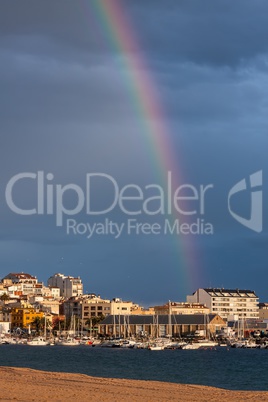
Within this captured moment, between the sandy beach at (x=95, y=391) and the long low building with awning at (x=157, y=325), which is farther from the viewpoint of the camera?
the long low building with awning at (x=157, y=325)

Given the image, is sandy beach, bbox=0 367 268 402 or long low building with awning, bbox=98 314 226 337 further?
long low building with awning, bbox=98 314 226 337

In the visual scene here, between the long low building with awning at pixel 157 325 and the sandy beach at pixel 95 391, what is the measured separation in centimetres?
13688

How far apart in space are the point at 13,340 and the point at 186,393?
5102 inches

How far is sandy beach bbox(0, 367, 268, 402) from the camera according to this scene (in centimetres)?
3647

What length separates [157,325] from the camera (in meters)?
186

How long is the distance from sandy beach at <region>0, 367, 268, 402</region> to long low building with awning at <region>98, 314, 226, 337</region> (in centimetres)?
13688

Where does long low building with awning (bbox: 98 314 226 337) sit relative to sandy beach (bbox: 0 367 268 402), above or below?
above

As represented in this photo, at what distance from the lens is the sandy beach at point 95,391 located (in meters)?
36.5

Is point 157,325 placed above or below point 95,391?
above

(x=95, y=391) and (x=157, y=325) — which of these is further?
(x=157, y=325)

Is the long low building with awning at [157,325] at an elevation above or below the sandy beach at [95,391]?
above

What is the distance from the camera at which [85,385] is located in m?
44.0

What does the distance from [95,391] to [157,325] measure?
147 meters

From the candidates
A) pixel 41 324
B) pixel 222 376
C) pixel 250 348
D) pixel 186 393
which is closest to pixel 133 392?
pixel 186 393
